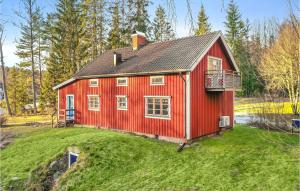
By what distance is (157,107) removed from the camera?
43.9 feet

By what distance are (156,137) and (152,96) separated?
2251 mm

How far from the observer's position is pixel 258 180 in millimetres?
8102

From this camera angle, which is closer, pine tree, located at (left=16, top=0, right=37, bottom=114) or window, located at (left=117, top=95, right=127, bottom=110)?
window, located at (left=117, top=95, right=127, bottom=110)

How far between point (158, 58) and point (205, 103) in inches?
151

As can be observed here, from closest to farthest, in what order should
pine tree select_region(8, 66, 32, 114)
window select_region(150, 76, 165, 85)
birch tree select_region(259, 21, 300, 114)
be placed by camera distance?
birch tree select_region(259, 21, 300, 114), window select_region(150, 76, 165, 85), pine tree select_region(8, 66, 32, 114)

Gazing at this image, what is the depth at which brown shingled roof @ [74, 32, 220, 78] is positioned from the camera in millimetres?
12906

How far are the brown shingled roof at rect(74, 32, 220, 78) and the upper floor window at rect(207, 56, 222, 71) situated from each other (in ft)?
3.58

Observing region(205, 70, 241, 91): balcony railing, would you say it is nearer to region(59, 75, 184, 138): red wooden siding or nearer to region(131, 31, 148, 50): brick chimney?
region(59, 75, 184, 138): red wooden siding

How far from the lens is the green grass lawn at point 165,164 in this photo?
A: 8234 millimetres

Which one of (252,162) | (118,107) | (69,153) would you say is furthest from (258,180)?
(118,107)

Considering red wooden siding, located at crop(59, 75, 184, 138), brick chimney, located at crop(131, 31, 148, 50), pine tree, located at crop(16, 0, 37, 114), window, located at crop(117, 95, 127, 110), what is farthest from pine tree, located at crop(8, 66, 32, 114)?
window, located at crop(117, 95, 127, 110)

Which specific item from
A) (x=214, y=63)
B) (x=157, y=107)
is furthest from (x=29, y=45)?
(x=214, y=63)

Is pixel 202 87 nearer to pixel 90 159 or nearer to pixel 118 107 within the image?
pixel 118 107

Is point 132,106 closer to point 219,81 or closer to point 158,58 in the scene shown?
point 158,58
